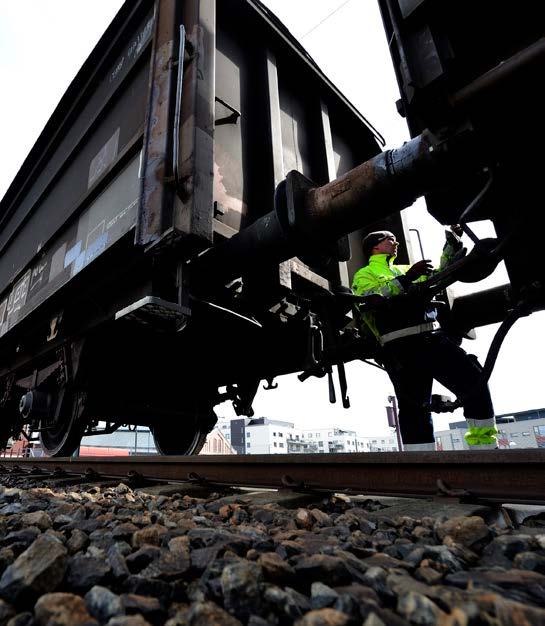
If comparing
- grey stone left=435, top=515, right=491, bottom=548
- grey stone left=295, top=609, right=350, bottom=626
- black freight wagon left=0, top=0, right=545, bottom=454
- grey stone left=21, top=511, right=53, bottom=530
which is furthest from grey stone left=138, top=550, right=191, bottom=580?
black freight wagon left=0, top=0, right=545, bottom=454

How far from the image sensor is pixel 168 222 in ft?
8.43

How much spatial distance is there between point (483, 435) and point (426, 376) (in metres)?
0.59

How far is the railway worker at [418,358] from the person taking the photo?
305cm

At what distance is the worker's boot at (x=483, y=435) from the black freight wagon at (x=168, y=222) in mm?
1405

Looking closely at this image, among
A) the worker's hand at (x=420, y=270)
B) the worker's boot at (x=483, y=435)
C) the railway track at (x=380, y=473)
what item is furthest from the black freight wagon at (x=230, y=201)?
the railway track at (x=380, y=473)

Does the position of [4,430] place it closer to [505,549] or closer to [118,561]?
[118,561]

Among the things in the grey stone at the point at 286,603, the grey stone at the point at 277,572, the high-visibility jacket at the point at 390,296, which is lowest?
the grey stone at the point at 286,603

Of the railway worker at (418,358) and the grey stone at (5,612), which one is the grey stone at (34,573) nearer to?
the grey stone at (5,612)

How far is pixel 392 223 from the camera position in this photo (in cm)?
484

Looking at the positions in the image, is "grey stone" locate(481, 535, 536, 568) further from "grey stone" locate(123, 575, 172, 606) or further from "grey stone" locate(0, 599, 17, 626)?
"grey stone" locate(0, 599, 17, 626)

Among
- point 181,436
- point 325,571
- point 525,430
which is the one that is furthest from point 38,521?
point 525,430

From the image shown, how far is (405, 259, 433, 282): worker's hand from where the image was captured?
297 centimetres

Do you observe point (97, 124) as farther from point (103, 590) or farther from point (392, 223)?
point (103, 590)

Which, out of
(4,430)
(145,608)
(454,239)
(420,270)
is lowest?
(145,608)
